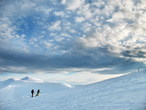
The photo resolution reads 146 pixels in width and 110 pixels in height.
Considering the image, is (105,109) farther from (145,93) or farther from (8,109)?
(8,109)

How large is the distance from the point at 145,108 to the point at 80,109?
737cm

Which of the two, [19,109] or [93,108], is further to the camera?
[19,109]

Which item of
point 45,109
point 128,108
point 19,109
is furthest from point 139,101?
point 19,109

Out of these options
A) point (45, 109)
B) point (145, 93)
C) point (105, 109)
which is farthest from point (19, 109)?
point (145, 93)

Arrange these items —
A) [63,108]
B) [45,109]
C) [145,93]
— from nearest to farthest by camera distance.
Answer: [145,93] < [63,108] < [45,109]

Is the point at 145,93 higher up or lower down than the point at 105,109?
higher up

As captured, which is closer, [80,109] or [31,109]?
[80,109]

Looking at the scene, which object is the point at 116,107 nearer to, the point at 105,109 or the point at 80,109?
the point at 105,109

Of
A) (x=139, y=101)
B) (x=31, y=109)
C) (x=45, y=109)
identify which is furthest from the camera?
(x=31, y=109)

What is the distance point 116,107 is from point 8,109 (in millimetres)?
21561

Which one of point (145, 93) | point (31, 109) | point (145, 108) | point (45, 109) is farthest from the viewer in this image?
point (31, 109)

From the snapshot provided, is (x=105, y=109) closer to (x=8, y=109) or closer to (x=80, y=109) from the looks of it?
(x=80, y=109)

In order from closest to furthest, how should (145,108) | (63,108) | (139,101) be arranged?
(145,108), (139,101), (63,108)

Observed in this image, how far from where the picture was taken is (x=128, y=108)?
16.7 meters
